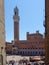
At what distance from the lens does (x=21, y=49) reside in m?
55.6

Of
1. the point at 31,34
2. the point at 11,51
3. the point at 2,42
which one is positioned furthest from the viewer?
the point at 31,34

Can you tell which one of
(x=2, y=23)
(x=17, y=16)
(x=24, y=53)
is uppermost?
(x=17, y=16)

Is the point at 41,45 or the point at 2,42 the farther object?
the point at 41,45

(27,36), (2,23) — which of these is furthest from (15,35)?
(2,23)

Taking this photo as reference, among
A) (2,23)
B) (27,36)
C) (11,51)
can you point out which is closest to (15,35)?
(27,36)

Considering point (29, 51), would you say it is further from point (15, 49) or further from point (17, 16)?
point (17, 16)

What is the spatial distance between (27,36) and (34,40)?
4242mm

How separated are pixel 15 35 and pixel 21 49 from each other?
591 cm

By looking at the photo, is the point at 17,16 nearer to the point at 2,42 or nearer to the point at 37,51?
the point at 37,51

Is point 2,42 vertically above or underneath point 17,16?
underneath

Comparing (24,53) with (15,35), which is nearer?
(24,53)

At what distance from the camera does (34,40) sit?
5691 cm

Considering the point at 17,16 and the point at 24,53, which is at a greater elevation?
the point at 17,16

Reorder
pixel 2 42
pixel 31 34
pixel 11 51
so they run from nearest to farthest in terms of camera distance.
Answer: pixel 2 42 < pixel 11 51 < pixel 31 34
